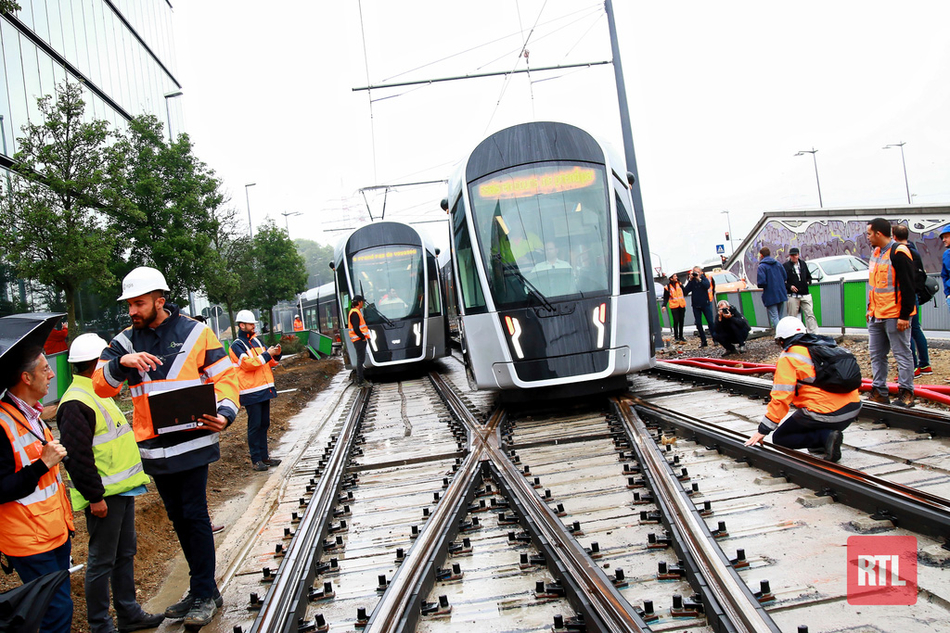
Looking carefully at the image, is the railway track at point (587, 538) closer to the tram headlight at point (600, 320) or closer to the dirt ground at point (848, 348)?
the tram headlight at point (600, 320)

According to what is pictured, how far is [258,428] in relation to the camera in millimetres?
8703

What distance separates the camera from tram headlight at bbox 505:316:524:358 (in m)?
8.50

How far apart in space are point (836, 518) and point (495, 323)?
4.80 meters

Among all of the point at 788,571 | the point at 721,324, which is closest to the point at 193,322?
the point at 788,571

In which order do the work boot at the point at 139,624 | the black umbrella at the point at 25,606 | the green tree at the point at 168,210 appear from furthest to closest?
the green tree at the point at 168,210, the work boot at the point at 139,624, the black umbrella at the point at 25,606

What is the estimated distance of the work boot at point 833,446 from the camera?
534cm

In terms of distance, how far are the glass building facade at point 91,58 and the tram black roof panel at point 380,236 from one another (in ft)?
22.2

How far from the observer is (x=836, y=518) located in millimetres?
4332

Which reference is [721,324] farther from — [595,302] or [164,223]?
→ [164,223]

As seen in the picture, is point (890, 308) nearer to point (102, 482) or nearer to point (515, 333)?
point (515, 333)

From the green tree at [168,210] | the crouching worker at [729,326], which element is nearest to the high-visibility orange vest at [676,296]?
the crouching worker at [729,326]

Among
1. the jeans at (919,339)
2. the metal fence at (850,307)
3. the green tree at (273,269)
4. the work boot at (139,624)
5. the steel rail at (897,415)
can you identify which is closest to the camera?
the work boot at (139,624)

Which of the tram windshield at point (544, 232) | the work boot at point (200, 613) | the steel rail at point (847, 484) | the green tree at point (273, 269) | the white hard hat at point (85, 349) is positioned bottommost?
the work boot at point (200, 613)

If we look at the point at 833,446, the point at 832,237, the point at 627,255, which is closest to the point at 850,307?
the point at 627,255
